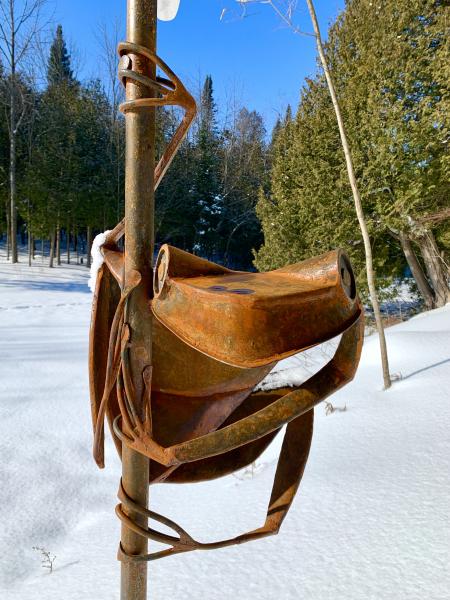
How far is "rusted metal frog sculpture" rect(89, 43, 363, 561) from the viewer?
1.18 feet

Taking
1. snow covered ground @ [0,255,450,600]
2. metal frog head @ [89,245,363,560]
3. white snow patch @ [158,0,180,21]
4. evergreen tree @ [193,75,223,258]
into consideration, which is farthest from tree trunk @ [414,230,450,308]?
evergreen tree @ [193,75,223,258]

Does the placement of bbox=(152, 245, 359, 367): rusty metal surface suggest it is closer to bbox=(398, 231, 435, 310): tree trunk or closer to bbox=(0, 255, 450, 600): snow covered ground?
bbox=(0, 255, 450, 600): snow covered ground

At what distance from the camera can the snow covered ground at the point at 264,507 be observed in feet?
3.66

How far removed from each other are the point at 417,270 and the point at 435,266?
0.44 m

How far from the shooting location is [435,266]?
6898mm

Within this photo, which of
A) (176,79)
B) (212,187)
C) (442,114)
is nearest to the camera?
(176,79)

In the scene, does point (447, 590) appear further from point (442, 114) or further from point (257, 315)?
point (442, 114)

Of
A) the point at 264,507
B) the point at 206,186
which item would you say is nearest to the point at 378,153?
the point at 264,507

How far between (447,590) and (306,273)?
1061mm

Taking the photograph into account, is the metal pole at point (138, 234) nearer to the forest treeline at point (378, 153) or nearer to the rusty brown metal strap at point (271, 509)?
the rusty brown metal strap at point (271, 509)

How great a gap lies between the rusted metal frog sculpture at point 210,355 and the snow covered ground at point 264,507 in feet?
0.51

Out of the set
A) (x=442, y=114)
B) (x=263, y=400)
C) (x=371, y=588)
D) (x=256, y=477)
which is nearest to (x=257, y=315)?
(x=263, y=400)

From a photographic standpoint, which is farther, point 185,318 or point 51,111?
point 51,111

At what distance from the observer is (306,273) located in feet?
1.33
